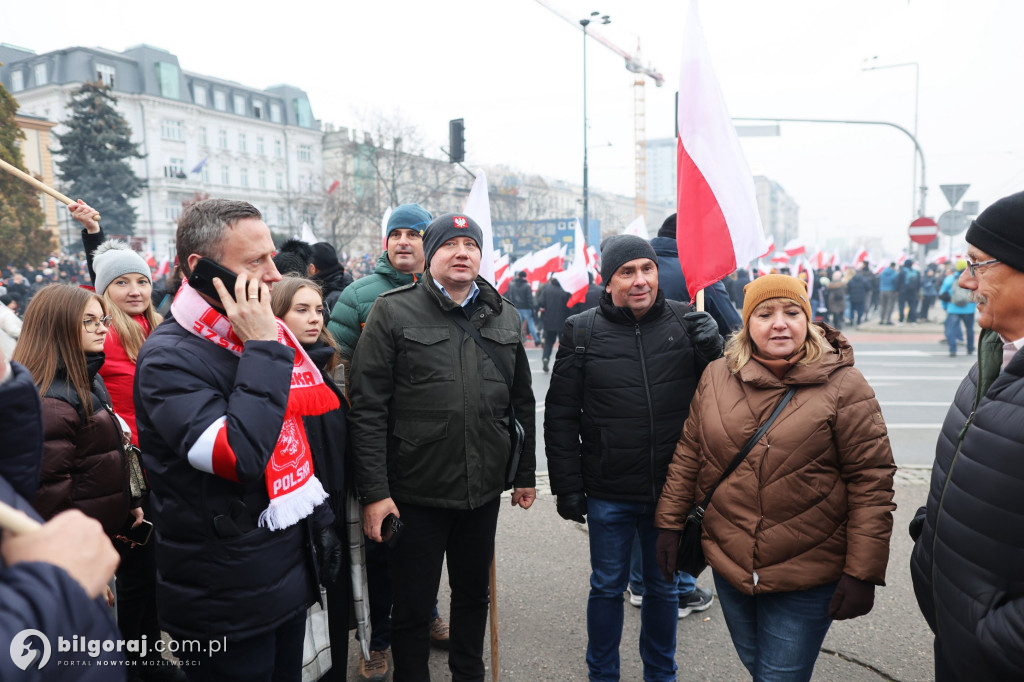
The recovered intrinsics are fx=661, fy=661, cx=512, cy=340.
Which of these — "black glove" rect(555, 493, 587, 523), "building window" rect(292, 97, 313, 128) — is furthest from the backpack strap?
"building window" rect(292, 97, 313, 128)

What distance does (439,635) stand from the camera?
11.4 feet

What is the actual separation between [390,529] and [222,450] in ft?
3.39

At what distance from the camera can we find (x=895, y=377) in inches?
457

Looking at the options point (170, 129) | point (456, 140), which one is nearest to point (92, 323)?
point (456, 140)

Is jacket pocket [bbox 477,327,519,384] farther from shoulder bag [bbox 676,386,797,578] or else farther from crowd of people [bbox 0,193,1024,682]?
shoulder bag [bbox 676,386,797,578]

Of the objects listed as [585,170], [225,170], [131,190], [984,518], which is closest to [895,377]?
[984,518]

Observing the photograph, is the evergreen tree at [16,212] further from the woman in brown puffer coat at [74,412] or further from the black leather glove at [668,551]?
the black leather glove at [668,551]

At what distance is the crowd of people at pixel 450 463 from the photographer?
1.75m

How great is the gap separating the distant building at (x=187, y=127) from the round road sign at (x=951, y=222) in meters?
37.7

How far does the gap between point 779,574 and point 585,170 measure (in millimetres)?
25180

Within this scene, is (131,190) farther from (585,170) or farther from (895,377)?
(895,377)

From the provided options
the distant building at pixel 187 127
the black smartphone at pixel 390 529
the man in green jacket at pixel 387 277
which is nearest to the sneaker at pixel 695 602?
the black smartphone at pixel 390 529

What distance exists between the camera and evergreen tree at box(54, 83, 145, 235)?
34.2m

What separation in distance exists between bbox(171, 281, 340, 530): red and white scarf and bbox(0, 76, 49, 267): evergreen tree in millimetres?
16856
